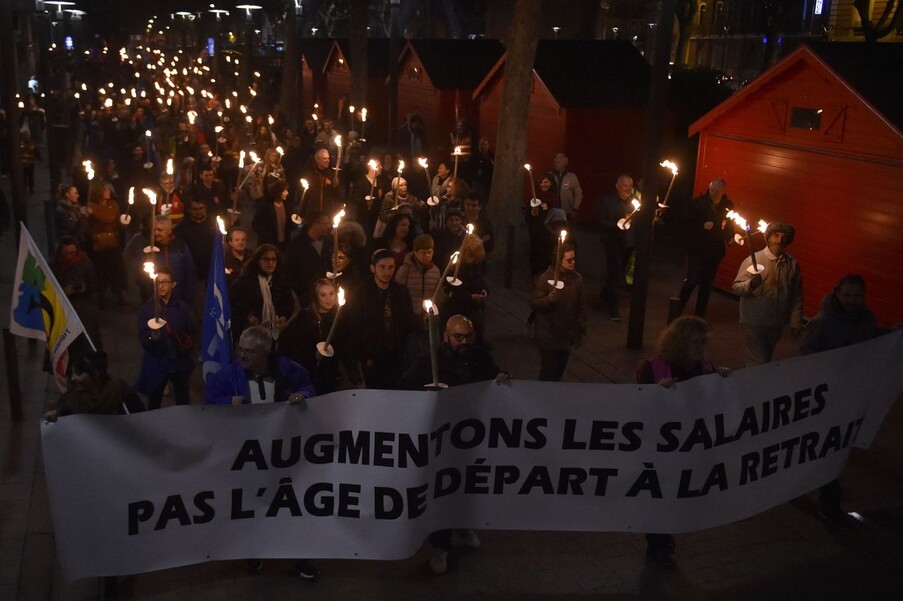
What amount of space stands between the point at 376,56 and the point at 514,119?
1901 cm

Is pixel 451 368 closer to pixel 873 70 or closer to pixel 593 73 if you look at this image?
pixel 873 70

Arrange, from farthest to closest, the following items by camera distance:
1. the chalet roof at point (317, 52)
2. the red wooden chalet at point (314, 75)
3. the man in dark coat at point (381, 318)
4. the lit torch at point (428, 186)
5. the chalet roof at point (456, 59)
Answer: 1. the chalet roof at point (317, 52)
2. the red wooden chalet at point (314, 75)
3. the chalet roof at point (456, 59)
4. the lit torch at point (428, 186)
5. the man in dark coat at point (381, 318)

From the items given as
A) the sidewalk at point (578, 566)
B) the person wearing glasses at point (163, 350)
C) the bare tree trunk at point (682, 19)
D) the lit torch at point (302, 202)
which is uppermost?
the bare tree trunk at point (682, 19)

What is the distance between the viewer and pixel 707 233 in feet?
36.9

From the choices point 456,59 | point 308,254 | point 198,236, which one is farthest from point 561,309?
point 456,59

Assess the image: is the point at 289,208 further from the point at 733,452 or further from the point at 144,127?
the point at 144,127

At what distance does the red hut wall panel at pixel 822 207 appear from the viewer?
11062mm

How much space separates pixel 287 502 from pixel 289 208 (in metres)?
7.45

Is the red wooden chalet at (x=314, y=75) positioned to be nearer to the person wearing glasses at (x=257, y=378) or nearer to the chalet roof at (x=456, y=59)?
the chalet roof at (x=456, y=59)

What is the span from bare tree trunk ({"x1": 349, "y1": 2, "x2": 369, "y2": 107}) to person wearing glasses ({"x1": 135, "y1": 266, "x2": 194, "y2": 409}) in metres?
21.4

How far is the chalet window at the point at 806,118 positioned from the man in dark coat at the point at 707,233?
1708mm

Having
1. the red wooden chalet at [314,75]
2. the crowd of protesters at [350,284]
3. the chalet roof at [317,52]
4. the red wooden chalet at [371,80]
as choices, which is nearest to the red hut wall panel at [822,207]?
the crowd of protesters at [350,284]

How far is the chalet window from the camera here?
39.4ft

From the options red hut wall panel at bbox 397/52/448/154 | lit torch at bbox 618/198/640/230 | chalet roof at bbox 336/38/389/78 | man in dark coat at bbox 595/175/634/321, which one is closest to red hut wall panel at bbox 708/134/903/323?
man in dark coat at bbox 595/175/634/321
